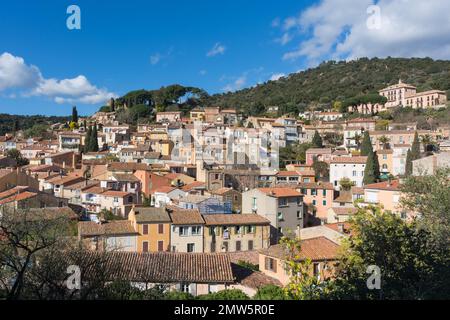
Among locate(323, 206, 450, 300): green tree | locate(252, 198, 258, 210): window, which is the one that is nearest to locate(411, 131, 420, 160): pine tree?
locate(252, 198, 258, 210): window

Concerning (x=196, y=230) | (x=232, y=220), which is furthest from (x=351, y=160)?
(x=196, y=230)

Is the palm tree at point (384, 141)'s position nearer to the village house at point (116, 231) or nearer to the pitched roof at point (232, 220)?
the pitched roof at point (232, 220)

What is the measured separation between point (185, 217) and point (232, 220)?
3.86m

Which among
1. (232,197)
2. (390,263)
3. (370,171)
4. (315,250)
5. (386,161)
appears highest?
(386,161)

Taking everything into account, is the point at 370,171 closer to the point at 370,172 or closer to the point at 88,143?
the point at 370,172

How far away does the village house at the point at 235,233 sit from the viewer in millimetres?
30328

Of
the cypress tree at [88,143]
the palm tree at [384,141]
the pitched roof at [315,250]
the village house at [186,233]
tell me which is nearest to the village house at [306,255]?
the pitched roof at [315,250]

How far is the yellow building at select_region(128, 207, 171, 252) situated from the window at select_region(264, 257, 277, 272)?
889 centimetres

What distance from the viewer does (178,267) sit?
67.3 feet

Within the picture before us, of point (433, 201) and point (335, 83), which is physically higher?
point (335, 83)

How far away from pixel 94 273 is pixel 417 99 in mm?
99531

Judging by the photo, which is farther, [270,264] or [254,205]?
[254,205]

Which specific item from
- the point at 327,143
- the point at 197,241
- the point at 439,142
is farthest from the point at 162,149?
the point at 439,142

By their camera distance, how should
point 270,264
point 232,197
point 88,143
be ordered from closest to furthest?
point 270,264 → point 232,197 → point 88,143
